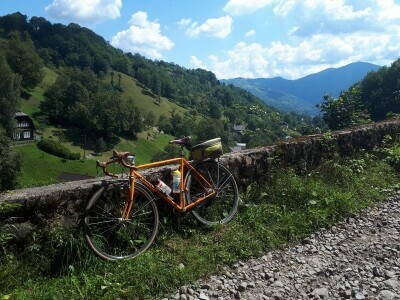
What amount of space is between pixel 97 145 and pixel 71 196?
92.6m

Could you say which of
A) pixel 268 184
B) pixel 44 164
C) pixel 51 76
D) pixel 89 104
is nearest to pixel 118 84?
pixel 51 76

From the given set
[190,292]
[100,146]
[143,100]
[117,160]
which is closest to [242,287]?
[190,292]

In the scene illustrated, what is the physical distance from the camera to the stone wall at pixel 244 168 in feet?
15.6

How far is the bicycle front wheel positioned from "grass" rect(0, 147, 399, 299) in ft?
0.65

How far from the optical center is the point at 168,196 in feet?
18.4

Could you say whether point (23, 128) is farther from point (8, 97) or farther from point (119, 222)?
point (119, 222)

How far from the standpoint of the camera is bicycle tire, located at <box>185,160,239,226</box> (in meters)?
6.19

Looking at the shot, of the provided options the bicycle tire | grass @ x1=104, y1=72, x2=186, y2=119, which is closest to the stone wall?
the bicycle tire

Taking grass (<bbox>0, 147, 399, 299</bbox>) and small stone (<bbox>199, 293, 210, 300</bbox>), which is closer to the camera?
grass (<bbox>0, 147, 399, 299</bbox>)

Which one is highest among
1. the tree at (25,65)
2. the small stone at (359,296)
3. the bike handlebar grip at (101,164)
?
the tree at (25,65)

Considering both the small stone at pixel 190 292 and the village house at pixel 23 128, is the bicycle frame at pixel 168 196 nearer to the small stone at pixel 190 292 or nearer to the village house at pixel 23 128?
the small stone at pixel 190 292

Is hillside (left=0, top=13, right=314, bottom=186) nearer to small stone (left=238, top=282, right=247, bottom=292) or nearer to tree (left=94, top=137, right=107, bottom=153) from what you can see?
tree (left=94, top=137, right=107, bottom=153)

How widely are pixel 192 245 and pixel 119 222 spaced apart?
1.08 m

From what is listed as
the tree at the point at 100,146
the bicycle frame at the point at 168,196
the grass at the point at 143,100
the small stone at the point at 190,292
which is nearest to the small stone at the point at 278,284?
the small stone at the point at 190,292
